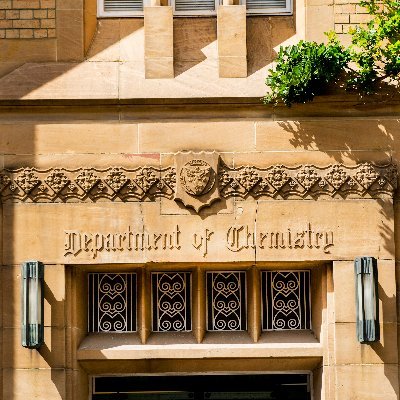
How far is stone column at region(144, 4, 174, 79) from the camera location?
36.9ft

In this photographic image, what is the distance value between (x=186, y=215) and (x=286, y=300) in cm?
149

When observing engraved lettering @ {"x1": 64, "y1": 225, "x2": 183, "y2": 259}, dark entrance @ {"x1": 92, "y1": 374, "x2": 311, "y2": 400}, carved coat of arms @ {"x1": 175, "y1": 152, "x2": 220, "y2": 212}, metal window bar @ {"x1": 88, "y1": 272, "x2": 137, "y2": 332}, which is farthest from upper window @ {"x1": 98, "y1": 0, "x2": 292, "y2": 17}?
dark entrance @ {"x1": 92, "y1": 374, "x2": 311, "y2": 400}

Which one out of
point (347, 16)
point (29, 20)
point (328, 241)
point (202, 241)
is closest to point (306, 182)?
point (328, 241)

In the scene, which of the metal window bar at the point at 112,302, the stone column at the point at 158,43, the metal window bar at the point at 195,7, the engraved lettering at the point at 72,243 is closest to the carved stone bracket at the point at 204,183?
the engraved lettering at the point at 72,243

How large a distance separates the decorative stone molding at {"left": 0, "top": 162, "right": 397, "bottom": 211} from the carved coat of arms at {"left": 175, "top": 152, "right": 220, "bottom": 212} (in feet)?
0.03

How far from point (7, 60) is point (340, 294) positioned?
14.4 feet

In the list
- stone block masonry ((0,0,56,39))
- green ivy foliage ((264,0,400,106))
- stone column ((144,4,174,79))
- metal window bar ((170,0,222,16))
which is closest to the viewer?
green ivy foliage ((264,0,400,106))

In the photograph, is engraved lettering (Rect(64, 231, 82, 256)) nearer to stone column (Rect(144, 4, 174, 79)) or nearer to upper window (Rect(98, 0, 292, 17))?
stone column (Rect(144, 4, 174, 79))

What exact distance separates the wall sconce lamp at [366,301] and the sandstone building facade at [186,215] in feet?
0.74

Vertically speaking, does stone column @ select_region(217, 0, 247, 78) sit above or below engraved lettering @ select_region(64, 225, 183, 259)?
above

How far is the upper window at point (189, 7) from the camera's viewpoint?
1172 cm

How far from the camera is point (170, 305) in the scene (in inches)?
451

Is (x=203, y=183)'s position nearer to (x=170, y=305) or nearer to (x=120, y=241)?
(x=120, y=241)

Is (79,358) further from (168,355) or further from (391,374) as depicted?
(391,374)
